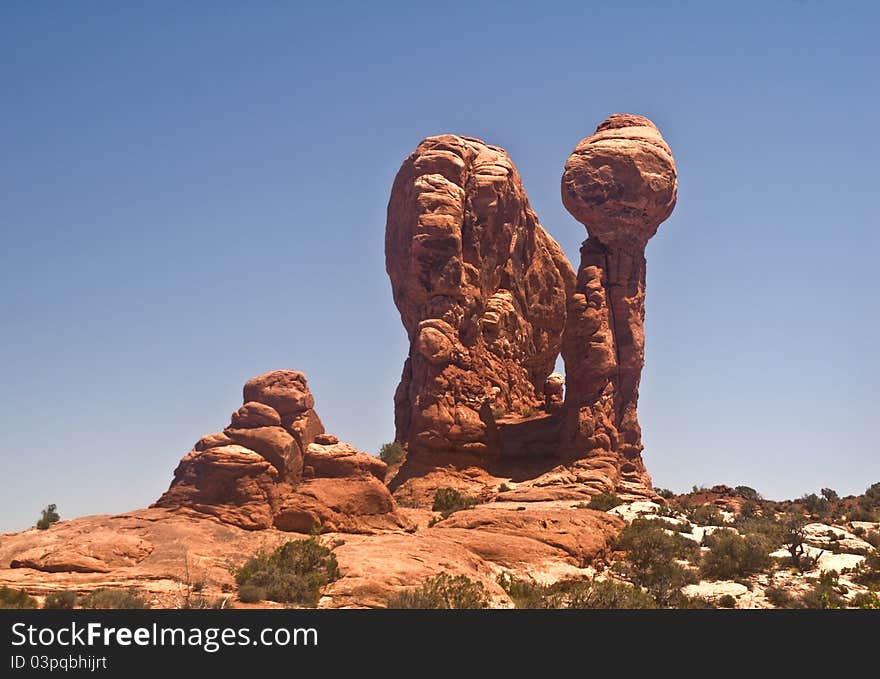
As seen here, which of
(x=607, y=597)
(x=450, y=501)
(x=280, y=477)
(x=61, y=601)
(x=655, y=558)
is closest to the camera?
(x=61, y=601)

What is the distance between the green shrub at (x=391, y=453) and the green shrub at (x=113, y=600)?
26567 mm

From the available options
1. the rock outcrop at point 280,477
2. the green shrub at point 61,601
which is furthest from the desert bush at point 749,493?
the green shrub at point 61,601

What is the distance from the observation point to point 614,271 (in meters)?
44.0

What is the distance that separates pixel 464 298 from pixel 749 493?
56.4ft

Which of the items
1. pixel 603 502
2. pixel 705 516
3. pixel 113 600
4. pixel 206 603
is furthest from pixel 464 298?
pixel 113 600

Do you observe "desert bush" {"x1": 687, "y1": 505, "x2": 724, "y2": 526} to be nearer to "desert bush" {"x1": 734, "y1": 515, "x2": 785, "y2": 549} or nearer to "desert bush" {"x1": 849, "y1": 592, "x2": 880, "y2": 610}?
"desert bush" {"x1": 734, "y1": 515, "x2": 785, "y2": 549}

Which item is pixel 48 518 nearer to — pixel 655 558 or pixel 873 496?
pixel 655 558

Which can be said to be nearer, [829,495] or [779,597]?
[779,597]

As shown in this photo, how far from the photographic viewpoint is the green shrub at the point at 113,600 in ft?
55.6

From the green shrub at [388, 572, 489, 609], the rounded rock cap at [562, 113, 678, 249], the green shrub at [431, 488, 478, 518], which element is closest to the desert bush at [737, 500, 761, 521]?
the green shrub at [431, 488, 478, 518]

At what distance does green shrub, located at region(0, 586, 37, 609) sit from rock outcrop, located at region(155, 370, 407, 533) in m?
7.00
